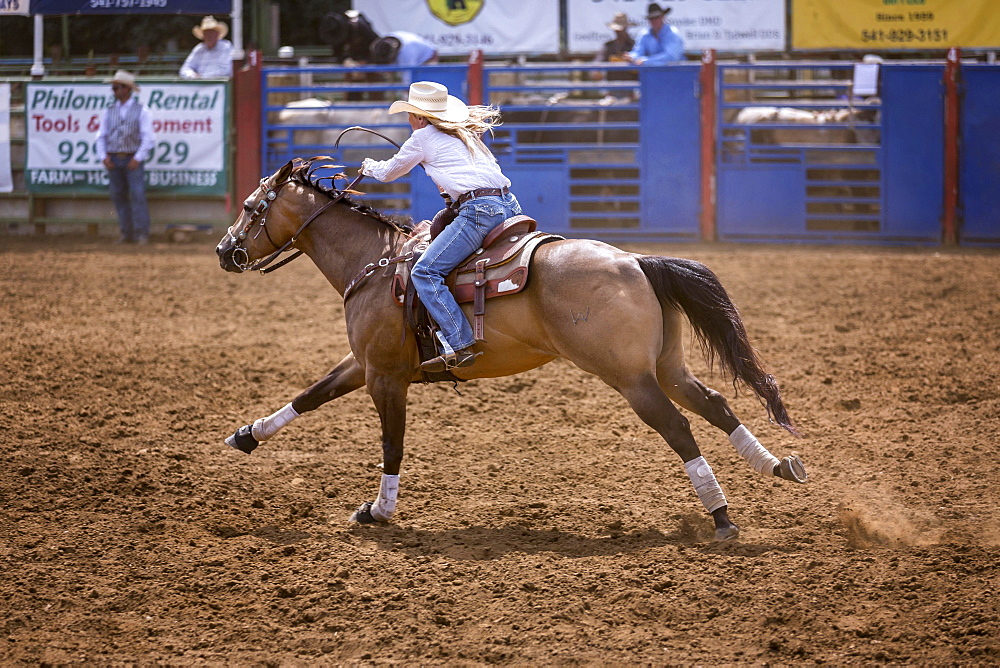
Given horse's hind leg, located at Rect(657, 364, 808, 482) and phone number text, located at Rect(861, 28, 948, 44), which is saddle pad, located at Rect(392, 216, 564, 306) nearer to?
horse's hind leg, located at Rect(657, 364, 808, 482)

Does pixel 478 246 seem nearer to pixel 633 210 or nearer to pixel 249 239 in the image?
pixel 249 239

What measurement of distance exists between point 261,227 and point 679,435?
2685 mm

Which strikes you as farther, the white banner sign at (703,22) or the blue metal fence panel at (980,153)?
the white banner sign at (703,22)

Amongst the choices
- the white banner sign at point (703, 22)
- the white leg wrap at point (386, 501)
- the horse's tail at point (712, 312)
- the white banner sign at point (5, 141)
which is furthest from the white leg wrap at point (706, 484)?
the white banner sign at point (5, 141)

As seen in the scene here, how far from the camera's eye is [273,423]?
5.85 metres

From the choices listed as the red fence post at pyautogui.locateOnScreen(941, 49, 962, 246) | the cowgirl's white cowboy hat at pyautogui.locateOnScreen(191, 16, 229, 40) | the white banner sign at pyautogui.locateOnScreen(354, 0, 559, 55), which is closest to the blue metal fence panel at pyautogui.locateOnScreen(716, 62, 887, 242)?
the red fence post at pyautogui.locateOnScreen(941, 49, 962, 246)

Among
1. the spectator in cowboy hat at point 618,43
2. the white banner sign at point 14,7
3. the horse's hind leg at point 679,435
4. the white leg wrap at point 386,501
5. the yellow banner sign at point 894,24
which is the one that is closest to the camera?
the horse's hind leg at point 679,435

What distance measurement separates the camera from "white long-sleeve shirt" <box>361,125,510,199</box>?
543cm

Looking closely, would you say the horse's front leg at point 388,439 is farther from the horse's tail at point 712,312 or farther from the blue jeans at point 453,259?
the horse's tail at point 712,312

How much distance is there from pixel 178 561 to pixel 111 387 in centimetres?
338

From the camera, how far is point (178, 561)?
15.8ft

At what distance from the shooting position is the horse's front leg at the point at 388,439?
5336 millimetres

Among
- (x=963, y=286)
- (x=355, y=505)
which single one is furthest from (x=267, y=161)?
(x=355, y=505)

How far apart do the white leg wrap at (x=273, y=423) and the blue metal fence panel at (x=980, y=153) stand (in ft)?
37.1
